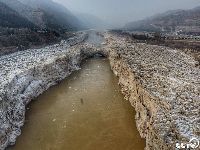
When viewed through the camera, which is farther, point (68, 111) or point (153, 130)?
point (68, 111)

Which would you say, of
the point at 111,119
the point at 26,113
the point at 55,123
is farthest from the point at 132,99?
the point at 26,113

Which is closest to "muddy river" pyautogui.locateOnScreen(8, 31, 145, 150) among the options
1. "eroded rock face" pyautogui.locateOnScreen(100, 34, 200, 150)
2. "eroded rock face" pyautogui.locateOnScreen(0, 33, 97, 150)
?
"eroded rock face" pyautogui.locateOnScreen(0, 33, 97, 150)

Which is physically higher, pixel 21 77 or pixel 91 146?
pixel 21 77

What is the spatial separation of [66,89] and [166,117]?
40.9ft

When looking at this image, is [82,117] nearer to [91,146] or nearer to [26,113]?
[91,146]

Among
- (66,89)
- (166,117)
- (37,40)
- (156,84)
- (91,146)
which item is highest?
(37,40)

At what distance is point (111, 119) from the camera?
12.1 m

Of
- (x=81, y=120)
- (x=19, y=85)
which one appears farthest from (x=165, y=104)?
(x=19, y=85)

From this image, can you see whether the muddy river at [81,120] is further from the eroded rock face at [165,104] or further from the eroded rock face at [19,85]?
the eroded rock face at [165,104]

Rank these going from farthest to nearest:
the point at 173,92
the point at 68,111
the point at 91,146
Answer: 1. the point at 68,111
2. the point at 173,92
3. the point at 91,146

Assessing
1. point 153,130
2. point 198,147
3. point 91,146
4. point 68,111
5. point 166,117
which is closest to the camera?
point 198,147

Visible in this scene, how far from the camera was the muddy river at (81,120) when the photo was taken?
988 cm

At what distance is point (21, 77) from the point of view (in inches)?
553

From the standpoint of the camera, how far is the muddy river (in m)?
9.88
